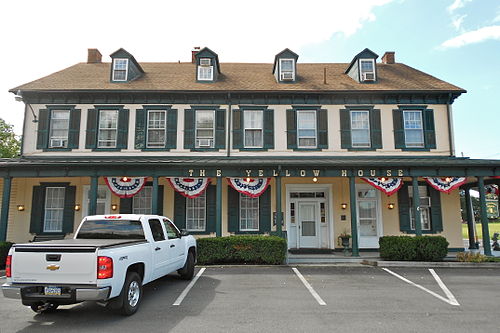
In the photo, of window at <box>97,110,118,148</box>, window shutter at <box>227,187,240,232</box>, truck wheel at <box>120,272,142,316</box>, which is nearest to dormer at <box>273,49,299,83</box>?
window shutter at <box>227,187,240,232</box>

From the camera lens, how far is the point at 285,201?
44.3 feet

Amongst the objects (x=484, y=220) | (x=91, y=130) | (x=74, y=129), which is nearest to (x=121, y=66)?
(x=91, y=130)

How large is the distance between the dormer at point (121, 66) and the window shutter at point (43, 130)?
10.6ft

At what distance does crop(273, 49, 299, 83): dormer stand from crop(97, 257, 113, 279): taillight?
38.8 feet

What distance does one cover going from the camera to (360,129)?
13.6 meters

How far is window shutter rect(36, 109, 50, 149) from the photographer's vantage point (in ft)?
43.1

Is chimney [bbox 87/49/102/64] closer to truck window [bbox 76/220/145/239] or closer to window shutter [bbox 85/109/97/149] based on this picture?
window shutter [bbox 85/109/97/149]

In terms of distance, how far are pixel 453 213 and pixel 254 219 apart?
8.71 metres

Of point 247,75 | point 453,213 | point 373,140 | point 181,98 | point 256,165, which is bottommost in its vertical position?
point 453,213

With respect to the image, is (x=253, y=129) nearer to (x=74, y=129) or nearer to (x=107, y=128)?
(x=107, y=128)

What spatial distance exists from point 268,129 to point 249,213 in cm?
380

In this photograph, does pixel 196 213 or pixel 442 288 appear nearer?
pixel 442 288

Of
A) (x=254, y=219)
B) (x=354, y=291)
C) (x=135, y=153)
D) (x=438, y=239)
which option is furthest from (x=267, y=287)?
(x=135, y=153)

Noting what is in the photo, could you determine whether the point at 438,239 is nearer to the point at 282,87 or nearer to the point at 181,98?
the point at 282,87
